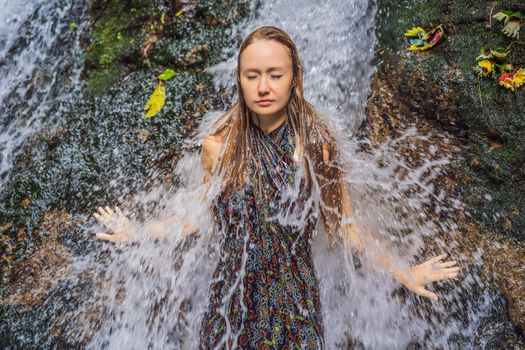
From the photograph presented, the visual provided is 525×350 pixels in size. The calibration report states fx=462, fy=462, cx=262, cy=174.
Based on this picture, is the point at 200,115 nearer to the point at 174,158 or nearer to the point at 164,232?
the point at 174,158

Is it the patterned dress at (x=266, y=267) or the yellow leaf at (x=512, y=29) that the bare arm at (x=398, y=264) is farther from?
the yellow leaf at (x=512, y=29)

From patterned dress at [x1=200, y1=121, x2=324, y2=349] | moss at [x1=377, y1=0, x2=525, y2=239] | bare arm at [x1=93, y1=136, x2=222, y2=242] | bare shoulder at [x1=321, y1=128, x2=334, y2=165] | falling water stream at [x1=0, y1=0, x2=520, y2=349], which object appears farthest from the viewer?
moss at [x1=377, y1=0, x2=525, y2=239]

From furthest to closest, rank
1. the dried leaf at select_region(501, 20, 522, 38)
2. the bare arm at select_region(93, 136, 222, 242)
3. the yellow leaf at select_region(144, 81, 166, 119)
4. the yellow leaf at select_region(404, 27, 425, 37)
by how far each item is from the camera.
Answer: the yellow leaf at select_region(144, 81, 166, 119), the yellow leaf at select_region(404, 27, 425, 37), the dried leaf at select_region(501, 20, 522, 38), the bare arm at select_region(93, 136, 222, 242)

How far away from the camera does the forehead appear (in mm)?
2133

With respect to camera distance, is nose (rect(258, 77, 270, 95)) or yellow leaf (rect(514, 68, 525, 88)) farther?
yellow leaf (rect(514, 68, 525, 88))

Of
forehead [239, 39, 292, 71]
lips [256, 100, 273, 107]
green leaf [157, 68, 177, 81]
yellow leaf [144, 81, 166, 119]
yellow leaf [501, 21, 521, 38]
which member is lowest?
yellow leaf [144, 81, 166, 119]

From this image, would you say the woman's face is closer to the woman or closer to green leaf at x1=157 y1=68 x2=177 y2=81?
the woman

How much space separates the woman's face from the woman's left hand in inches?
42.4

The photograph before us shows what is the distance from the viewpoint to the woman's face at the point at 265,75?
2139 millimetres

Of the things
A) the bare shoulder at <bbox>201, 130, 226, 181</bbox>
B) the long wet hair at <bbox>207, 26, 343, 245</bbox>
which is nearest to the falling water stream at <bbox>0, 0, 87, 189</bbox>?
the bare shoulder at <bbox>201, 130, 226, 181</bbox>

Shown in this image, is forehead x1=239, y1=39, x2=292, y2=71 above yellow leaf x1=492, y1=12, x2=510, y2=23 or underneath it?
above

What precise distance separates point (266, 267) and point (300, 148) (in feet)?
2.03

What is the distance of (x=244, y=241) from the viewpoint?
230 centimetres

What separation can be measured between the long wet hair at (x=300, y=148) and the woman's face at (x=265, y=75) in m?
0.09
